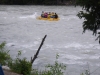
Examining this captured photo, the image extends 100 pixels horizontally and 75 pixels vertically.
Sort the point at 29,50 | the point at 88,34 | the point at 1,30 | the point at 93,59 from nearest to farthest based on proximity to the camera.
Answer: the point at 93,59 → the point at 29,50 → the point at 88,34 → the point at 1,30

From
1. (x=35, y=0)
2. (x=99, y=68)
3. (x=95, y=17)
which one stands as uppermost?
(x=95, y=17)

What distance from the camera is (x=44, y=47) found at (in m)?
20.8

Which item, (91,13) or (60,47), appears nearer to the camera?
(91,13)

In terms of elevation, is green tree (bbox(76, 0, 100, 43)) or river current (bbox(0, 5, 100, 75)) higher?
green tree (bbox(76, 0, 100, 43))

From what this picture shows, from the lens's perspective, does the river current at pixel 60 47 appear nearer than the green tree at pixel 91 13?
No

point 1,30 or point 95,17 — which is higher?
point 95,17

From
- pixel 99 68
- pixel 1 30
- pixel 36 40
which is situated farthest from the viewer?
pixel 1 30

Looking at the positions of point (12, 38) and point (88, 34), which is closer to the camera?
point (12, 38)

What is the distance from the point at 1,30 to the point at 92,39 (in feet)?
32.5

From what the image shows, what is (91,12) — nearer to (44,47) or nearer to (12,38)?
(44,47)

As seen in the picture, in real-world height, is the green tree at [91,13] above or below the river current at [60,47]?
above

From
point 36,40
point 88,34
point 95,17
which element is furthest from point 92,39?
point 95,17

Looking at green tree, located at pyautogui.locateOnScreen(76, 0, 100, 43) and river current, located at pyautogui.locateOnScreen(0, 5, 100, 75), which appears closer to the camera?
green tree, located at pyautogui.locateOnScreen(76, 0, 100, 43)

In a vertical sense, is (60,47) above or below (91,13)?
below
